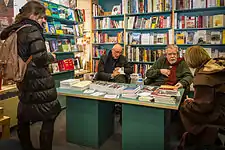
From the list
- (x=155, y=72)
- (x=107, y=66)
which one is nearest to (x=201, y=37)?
(x=155, y=72)

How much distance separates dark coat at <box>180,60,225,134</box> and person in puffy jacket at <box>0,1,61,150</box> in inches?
50.0

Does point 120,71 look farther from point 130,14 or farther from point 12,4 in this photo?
point 12,4

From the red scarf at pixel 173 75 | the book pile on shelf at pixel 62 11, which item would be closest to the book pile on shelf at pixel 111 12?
the book pile on shelf at pixel 62 11

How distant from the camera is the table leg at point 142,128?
7.14ft

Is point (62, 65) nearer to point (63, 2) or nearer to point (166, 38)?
point (63, 2)

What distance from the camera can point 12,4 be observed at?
3152 millimetres

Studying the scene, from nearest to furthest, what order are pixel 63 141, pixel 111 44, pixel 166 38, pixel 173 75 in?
pixel 63 141
pixel 173 75
pixel 166 38
pixel 111 44

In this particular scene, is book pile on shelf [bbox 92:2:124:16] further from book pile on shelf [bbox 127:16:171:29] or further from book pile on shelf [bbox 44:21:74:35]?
book pile on shelf [bbox 44:21:74:35]

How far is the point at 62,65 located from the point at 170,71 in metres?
2.01

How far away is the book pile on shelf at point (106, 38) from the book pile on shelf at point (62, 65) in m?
0.99

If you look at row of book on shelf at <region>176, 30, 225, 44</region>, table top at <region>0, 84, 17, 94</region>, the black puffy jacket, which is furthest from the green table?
row of book on shelf at <region>176, 30, 225, 44</region>

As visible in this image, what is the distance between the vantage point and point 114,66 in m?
3.88

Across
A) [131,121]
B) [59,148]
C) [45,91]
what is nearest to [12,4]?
[45,91]

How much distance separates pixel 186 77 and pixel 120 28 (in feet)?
6.94
